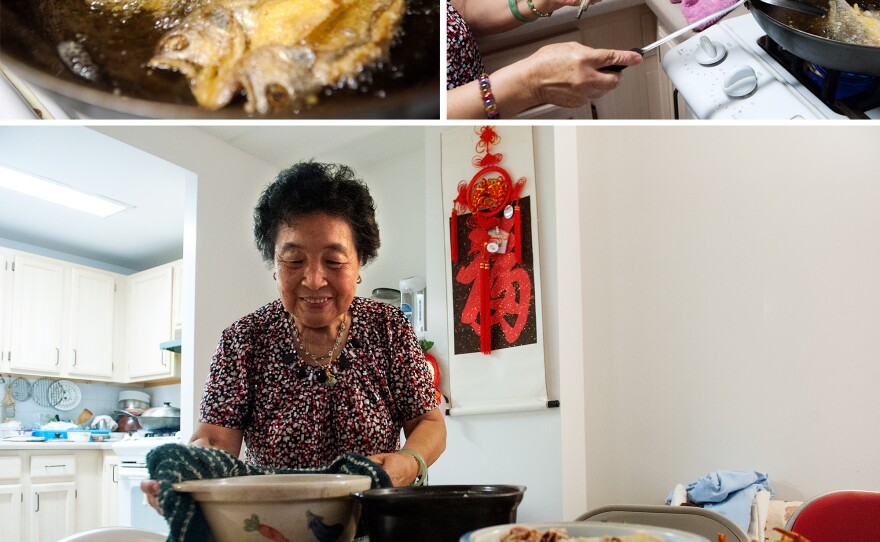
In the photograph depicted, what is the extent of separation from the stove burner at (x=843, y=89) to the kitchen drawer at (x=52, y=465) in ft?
12.2

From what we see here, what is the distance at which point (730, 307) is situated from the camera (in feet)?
6.85

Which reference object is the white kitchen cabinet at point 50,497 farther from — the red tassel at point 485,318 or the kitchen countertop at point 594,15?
the kitchen countertop at point 594,15

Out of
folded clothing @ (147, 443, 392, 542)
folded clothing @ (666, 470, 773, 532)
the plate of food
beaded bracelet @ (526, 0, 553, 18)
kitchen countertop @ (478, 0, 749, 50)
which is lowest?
folded clothing @ (666, 470, 773, 532)

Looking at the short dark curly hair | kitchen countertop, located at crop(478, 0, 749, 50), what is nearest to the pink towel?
kitchen countertop, located at crop(478, 0, 749, 50)

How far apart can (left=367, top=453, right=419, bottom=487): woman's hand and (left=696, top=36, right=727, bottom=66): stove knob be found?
871 millimetres

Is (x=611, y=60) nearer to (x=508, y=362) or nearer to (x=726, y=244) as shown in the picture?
(x=726, y=244)

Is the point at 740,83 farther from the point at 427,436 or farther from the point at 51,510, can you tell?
the point at 51,510

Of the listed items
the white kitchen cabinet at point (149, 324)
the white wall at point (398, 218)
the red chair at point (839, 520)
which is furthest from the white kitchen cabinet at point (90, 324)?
the red chair at point (839, 520)

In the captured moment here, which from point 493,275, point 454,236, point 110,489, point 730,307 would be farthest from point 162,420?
point 730,307

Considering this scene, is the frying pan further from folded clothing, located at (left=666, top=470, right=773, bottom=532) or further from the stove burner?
folded clothing, located at (left=666, top=470, right=773, bottom=532)

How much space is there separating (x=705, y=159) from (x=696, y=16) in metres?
0.95

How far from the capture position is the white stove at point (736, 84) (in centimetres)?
123

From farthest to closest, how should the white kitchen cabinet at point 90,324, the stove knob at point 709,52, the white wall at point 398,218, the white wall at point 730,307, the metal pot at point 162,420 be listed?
the white kitchen cabinet at point 90,324 → the metal pot at point 162,420 → the white wall at point 398,218 → the white wall at point 730,307 → the stove knob at point 709,52

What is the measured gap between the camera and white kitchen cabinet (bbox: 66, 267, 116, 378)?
14.5 ft
